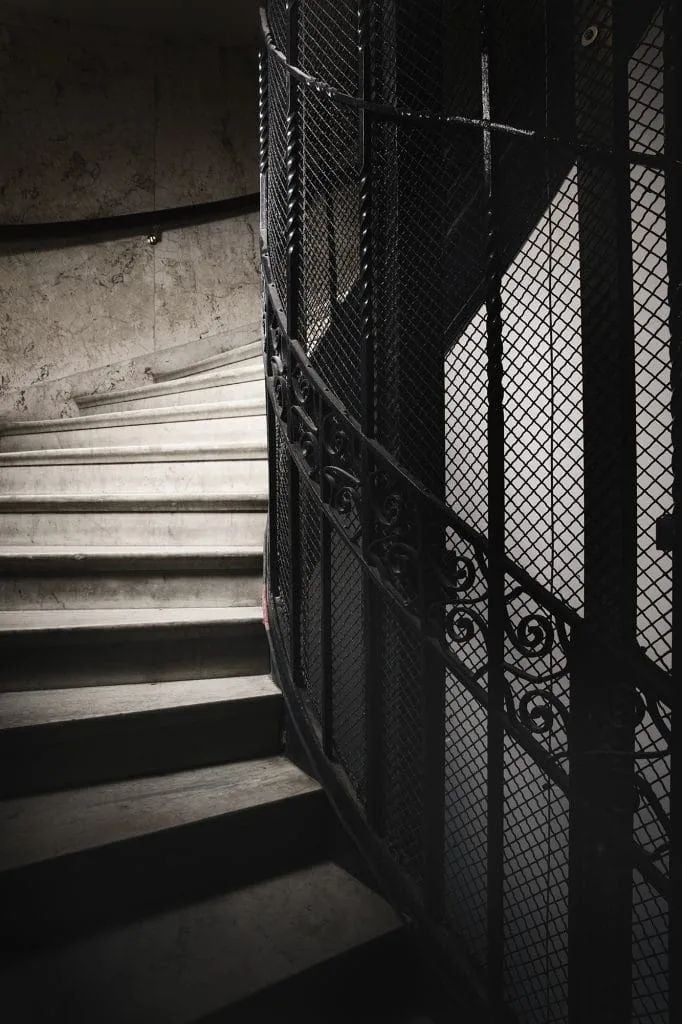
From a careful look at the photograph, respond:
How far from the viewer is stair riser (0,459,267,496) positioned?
3.04 m

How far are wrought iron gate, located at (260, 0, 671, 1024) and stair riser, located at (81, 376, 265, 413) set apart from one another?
151 centimetres

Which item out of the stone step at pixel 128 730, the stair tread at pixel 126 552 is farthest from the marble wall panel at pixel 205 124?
the stone step at pixel 128 730

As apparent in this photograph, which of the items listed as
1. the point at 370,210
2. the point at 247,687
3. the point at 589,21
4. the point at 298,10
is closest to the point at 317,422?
the point at 370,210

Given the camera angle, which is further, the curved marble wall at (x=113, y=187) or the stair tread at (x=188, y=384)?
the curved marble wall at (x=113, y=187)

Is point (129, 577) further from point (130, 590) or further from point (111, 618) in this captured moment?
point (111, 618)

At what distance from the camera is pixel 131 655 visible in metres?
2.15

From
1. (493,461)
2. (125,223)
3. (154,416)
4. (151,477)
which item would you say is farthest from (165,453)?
(125,223)

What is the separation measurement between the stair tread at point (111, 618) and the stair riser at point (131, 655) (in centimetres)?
2

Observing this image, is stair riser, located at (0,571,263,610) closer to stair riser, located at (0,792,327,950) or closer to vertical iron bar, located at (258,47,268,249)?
stair riser, located at (0,792,327,950)

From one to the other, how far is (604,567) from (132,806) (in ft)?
3.92

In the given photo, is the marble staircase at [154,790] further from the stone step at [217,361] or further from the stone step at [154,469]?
the stone step at [217,361]

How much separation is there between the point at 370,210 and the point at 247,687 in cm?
131

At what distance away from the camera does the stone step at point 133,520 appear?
271 cm

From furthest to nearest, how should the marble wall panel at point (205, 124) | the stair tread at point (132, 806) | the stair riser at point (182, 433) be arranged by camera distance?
1. the marble wall panel at point (205, 124)
2. the stair riser at point (182, 433)
3. the stair tread at point (132, 806)
